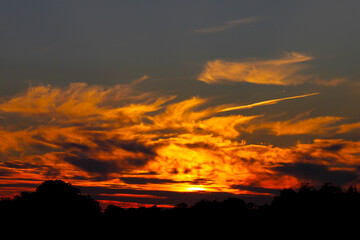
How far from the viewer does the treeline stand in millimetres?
85281

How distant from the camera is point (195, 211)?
142m

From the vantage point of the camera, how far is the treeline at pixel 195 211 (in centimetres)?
8528

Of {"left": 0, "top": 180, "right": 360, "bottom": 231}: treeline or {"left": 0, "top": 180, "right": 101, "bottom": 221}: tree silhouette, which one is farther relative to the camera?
{"left": 0, "top": 180, "right": 101, "bottom": 221}: tree silhouette

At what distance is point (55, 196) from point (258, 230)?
207ft

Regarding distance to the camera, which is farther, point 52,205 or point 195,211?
point 195,211

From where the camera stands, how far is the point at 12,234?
105438mm

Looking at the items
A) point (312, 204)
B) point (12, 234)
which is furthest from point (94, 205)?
point (312, 204)

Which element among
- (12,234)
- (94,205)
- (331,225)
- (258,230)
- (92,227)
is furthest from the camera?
(94,205)

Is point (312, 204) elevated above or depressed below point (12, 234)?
above

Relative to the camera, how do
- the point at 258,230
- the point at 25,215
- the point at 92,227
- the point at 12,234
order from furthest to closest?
the point at 92,227 → the point at 25,215 → the point at 12,234 → the point at 258,230

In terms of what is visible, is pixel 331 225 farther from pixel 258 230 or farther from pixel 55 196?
pixel 55 196

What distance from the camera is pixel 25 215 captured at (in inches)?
4638

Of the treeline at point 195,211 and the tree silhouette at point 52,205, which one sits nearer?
the treeline at point 195,211

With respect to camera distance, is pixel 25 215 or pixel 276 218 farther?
pixel 25 215
